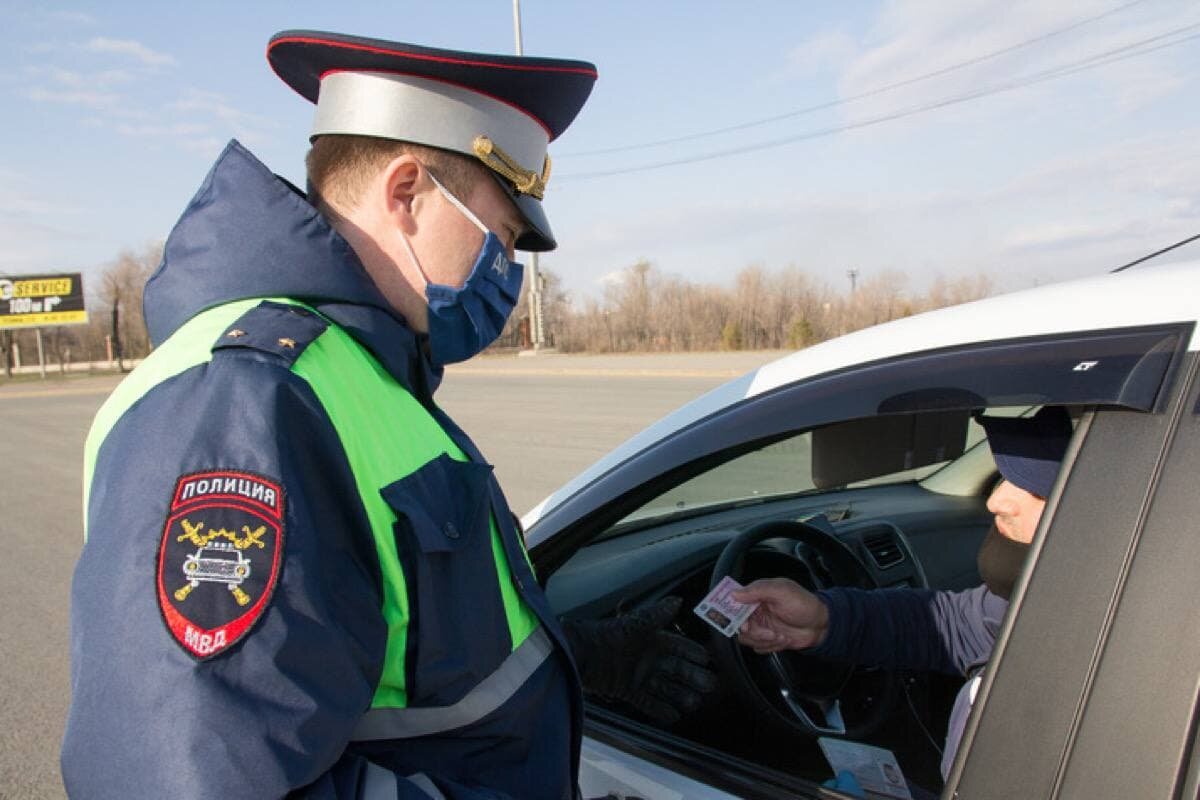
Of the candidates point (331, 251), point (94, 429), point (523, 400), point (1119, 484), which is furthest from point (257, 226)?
point (523, 400)

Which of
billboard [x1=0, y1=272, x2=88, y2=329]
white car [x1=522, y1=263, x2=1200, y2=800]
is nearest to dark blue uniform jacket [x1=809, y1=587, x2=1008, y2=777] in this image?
white car [x1=522, y1=263, x2=1200, y2=800]

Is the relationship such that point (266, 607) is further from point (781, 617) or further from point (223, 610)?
point (781, 617)

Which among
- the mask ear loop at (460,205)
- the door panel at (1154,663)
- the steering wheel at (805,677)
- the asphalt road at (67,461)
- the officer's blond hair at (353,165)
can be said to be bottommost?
the asphalt road at (67,461)

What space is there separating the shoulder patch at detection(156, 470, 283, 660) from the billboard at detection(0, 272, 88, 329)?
153ft

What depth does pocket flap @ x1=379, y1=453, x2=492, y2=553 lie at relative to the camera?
109 centimetres

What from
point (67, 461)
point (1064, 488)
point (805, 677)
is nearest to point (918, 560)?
point (805, 677)

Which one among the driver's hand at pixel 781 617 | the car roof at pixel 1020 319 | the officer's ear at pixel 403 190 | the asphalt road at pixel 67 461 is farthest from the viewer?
the asphalt road at pixel 67 461

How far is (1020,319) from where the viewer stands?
1310 mm

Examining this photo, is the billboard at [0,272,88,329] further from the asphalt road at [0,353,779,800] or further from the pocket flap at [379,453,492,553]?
the pocket flap at [379,453,492,553]

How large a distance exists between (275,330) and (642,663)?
4.06ft

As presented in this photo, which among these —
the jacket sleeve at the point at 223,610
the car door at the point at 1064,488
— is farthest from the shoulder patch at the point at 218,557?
the car door at the point at 1064,488

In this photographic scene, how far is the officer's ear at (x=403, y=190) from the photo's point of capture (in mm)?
1334

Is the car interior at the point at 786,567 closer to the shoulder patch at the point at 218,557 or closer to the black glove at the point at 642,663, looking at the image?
Result: the black glove at the point at 642,663

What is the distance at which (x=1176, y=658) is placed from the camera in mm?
966
